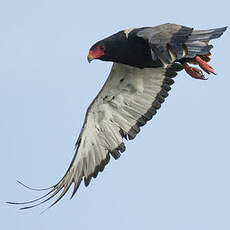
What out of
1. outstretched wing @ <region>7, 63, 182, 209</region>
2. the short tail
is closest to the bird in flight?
outstretched wing @ <region>7, 63, 182, 209</region>

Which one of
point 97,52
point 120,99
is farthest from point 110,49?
point 120,99

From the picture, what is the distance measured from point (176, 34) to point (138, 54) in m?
1.28

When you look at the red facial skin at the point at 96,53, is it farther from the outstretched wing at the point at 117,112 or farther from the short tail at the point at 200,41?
the short tail at the point at 200,41

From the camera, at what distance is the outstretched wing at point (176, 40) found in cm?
1209

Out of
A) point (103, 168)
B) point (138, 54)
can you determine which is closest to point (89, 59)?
point (138, 54)

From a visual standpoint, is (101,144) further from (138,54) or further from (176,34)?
(176,34)

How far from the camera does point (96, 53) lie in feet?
46.2

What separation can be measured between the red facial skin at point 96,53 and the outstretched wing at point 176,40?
0.83m

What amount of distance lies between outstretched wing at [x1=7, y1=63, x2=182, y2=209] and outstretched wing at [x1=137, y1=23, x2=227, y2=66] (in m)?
1.35

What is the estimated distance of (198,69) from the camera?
1459cm

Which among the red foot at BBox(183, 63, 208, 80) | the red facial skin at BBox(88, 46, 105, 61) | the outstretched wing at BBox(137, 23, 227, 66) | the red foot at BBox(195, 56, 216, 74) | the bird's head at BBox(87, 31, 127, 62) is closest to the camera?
the outstretched wing at BBox(137, 23, 227, 66)

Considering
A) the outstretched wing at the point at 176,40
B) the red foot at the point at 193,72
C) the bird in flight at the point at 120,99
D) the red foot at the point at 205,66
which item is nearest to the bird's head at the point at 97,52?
the bird in flight at the point at 120,99

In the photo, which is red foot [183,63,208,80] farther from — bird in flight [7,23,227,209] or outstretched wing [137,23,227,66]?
outstretched wing [137,23,227,66]

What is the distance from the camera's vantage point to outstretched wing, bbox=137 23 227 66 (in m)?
12.1
